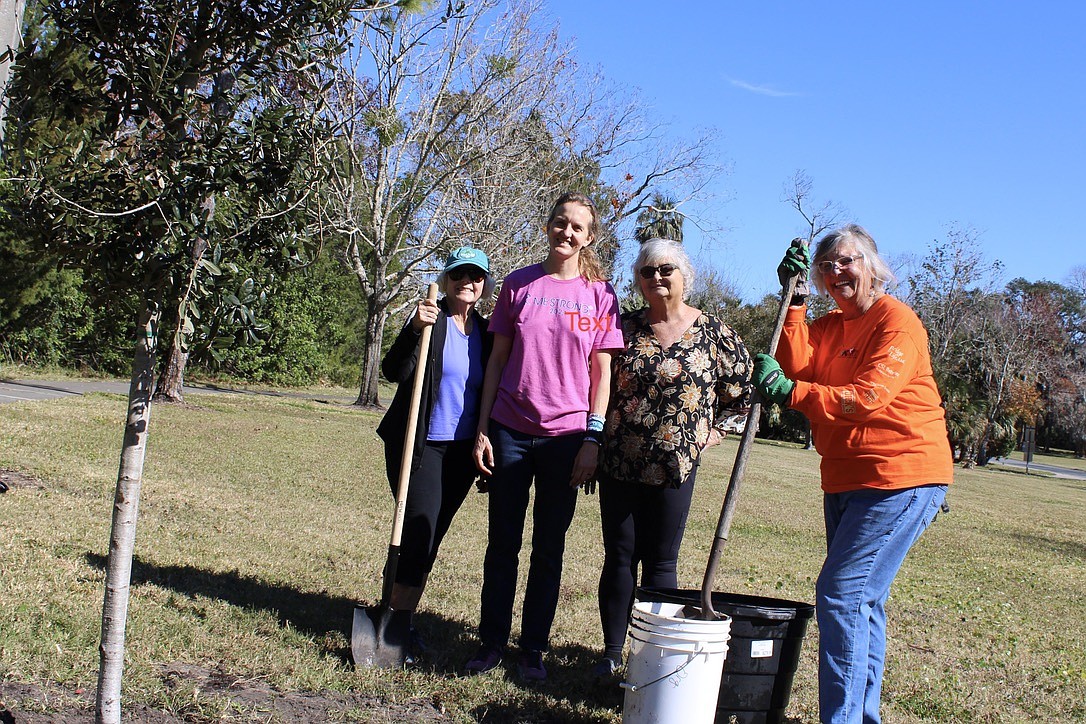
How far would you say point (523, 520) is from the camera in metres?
4.28

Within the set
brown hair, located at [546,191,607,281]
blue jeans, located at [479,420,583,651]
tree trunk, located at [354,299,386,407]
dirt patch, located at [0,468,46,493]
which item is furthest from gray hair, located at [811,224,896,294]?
tree trunk, located at [354,299,386,407]

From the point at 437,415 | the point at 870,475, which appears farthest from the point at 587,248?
the point at 870,475

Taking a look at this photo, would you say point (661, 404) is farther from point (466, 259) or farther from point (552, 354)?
point (466, 259)

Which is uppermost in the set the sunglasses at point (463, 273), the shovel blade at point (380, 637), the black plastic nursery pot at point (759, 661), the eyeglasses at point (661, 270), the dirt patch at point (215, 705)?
the eyeglasses at point (661, 270)

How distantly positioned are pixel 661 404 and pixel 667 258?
0.68 metres

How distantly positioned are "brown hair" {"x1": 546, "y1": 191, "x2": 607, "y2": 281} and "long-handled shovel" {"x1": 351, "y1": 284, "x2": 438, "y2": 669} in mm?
701

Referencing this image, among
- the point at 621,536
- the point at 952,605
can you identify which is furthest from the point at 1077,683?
the point at 621,536

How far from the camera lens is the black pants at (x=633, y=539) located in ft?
14.1

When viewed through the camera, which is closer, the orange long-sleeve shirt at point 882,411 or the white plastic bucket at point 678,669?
the white plastic bucket at point 678,669

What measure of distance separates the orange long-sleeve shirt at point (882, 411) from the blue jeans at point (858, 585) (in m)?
0.08

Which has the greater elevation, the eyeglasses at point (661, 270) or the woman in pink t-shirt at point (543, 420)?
the eyeglasses at point (661, 270)


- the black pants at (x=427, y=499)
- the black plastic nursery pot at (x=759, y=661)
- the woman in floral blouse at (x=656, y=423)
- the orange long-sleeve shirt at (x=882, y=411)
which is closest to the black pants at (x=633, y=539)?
the woman in floral blouse at (x=656, y=423)

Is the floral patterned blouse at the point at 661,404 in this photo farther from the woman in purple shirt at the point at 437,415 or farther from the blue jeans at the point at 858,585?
the blue jeans at the point at 858,585

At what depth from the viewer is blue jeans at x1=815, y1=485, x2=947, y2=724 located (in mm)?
3516
